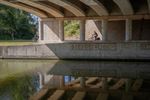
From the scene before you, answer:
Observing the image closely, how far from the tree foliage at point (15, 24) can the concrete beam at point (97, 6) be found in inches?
1369

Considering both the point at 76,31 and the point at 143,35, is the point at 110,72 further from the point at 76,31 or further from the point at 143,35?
the point at 76,31

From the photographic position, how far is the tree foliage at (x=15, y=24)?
6301 centimetres

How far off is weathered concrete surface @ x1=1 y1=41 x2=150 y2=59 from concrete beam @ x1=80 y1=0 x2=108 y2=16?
272 centimetres

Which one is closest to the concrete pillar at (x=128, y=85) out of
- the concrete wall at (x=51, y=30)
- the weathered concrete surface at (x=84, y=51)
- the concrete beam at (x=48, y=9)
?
the weathered concrete surface at (x=84, y=51)

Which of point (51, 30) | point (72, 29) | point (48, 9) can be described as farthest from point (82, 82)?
point (72, 29)

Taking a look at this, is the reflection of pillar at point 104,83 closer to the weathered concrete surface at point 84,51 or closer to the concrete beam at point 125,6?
the concrete beam at point 125,6

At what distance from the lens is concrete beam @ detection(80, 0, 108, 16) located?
995 inches

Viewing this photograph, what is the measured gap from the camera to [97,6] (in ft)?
90.3

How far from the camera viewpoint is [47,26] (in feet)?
119

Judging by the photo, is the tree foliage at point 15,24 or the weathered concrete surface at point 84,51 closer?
the weathered concrete surface at point 84,51

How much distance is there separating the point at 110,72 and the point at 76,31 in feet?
92.6

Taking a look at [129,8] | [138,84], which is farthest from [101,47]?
[138,84]

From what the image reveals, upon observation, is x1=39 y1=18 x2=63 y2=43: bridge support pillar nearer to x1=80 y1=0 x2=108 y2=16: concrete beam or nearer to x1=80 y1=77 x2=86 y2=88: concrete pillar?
x1=80 y1=0 x2=108 y2=16: concrete beam

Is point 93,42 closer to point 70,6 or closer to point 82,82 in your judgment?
point 70,6
